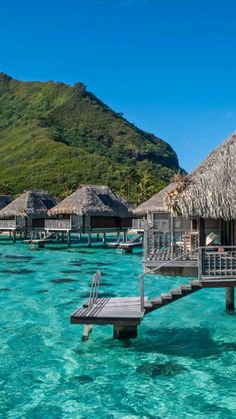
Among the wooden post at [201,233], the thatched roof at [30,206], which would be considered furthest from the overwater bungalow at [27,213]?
the wooden post at [201,233]

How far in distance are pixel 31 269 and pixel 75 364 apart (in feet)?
55.7

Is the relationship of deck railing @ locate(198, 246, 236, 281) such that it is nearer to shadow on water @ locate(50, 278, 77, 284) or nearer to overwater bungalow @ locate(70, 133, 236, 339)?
overwater bungalow @ locate(70, 133, 236, 339)

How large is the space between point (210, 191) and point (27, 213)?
32.5 m

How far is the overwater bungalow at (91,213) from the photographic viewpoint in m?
38.8

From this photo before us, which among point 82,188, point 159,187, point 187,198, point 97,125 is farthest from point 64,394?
point 97,125

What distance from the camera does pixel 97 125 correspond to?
11888 cm

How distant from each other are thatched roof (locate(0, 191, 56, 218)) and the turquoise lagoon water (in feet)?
82.5

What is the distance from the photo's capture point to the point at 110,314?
1198cm

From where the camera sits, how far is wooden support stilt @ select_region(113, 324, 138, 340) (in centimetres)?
1252

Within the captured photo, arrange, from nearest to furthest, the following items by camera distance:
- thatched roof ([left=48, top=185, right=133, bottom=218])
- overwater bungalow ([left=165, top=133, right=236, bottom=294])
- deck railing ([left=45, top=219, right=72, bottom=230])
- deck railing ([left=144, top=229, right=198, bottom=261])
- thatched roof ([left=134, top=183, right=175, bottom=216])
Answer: overwater bungalow ([left=165, top=133, right=236, bottom=294])
deck railing ([left=144, top=229, right=198, bottom=261])
thatched roof ([left=134, top=183, right=175, bottom=216])
thatched roof ([left=48, top=185, right=133, bottom=218])
deck railing ([left=45, top=219, right=72, bottom=230])

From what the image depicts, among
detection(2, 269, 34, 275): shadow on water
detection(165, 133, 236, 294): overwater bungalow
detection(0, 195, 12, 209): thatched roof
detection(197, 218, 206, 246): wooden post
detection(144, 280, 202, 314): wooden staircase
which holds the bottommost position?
detection(2, 269, 34, 275): shadow on water

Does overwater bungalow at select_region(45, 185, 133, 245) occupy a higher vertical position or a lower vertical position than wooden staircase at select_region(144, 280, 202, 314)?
higher

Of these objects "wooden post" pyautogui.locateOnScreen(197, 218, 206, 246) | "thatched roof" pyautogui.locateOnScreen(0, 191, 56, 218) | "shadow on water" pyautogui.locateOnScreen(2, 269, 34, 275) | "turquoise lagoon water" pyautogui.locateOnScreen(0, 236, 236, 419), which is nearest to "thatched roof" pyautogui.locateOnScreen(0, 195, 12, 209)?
"thatched roof" pyautogui.locateOnScreen(0, 191, 56, 218)

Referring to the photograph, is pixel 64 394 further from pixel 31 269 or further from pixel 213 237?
pixel 31 269
